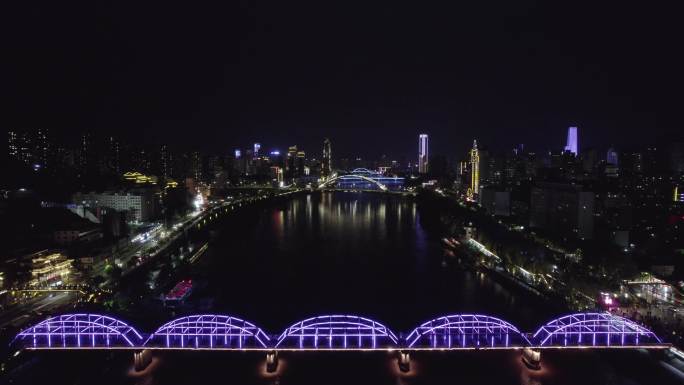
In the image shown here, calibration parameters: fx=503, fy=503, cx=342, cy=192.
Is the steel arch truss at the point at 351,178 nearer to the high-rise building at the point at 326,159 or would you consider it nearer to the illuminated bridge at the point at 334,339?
the high-rise building at the point at 326,159

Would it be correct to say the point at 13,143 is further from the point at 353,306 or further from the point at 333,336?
the point at 333,336

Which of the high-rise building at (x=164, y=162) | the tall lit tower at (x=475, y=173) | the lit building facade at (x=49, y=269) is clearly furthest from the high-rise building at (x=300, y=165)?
the lit building facade at (x=49, y=269)

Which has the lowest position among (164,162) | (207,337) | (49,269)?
(207,337)

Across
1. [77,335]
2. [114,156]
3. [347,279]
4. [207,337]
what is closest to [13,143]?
[114,156]

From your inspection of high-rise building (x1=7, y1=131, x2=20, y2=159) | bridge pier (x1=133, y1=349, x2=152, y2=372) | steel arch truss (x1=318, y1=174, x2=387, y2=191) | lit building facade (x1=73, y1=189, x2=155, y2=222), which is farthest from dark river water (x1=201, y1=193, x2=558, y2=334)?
steel arch truss (x1=318, y1=174, x2=387, y2=191)

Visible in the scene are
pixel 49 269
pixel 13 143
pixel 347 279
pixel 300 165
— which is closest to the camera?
pixel 49 269

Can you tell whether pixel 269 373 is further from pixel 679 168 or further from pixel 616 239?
pixel 679 168

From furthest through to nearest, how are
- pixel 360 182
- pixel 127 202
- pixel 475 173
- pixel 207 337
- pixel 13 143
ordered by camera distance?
pixel 360 182
pixel 475 173
pixel 13 143
pixel 127 202
pixel 207 337

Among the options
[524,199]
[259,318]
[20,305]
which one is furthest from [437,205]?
[20,305]
